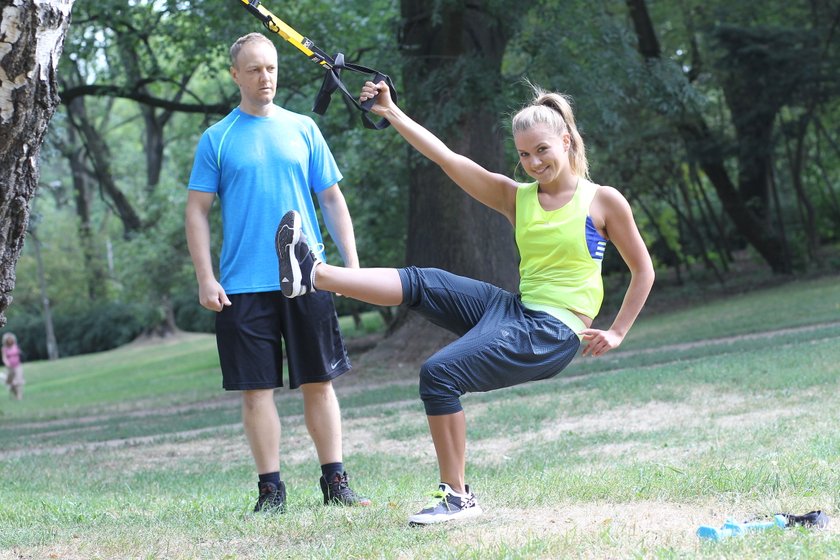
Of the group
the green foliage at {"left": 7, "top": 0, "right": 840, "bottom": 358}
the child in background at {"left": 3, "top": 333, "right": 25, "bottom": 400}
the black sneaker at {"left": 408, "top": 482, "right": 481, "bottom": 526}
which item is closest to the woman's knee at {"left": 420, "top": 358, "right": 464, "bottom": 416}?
the black sneaker at {"left": 408, "top": 482, "right": 481, "bottom": 526}

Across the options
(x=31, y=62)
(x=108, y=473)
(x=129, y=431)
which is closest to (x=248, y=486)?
(x=108, y=473)

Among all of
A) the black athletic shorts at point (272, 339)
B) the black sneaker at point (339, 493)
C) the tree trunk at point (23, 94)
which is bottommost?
the black sneaker at point (339, 493)

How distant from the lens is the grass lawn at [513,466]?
4.27m

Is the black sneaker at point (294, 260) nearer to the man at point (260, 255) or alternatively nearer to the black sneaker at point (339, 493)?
the man at point (260, 255)

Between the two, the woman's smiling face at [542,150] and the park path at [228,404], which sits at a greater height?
the woman's smiling face at [542,150]

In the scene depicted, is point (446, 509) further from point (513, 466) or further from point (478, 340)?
point (513, 466)

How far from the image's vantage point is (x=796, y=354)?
Answer: 12008 mm

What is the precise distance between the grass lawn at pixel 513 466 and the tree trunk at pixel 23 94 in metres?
1.51

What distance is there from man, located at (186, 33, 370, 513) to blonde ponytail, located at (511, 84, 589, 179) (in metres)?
1.10

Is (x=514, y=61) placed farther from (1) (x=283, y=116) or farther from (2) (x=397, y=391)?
(1) (x=283, y=116)

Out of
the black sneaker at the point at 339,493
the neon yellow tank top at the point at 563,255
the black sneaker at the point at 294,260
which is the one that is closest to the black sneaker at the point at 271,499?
the black sneaker at the point at 339,493

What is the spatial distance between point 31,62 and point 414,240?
12789mm

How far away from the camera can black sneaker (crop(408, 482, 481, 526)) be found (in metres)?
4.50

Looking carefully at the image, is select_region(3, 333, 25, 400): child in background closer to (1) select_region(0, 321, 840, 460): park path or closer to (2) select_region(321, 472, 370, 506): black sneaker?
(1) select_region(0, 321, 840, 460): park path
